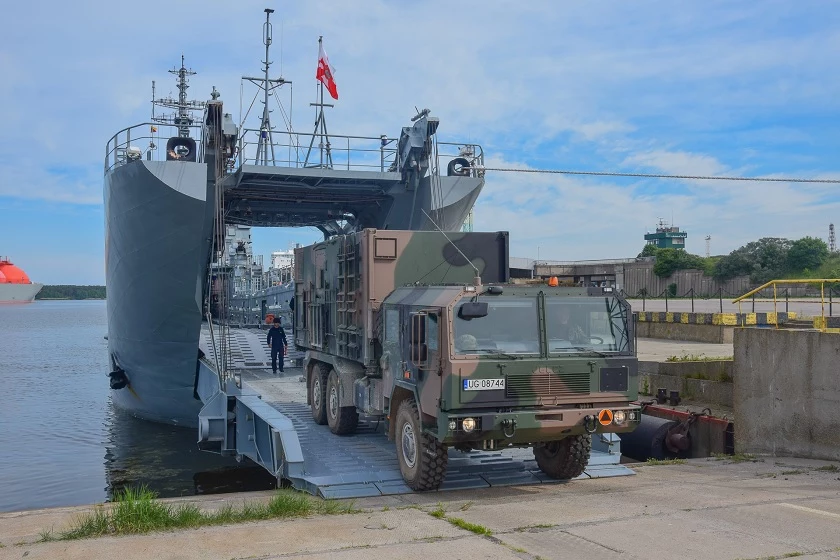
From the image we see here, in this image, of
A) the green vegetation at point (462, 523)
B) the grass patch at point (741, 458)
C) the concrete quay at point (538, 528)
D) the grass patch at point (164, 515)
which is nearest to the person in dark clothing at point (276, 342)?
the concrete quay at point (538, 528)

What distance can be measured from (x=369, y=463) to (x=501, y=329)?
104 inches

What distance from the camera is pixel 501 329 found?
7.61 meters

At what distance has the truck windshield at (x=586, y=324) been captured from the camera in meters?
7.78

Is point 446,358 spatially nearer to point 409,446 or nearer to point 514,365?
point 514,365

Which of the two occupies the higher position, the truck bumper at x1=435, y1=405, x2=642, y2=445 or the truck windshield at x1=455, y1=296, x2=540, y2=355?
the truck windshield at x1=455, y1=296, x2=540, y2=355

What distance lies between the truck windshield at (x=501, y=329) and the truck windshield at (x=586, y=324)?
0.62 feet

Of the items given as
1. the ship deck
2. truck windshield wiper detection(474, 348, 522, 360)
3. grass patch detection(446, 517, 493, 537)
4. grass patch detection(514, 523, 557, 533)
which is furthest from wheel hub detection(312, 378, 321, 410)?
grass patch detection(514, 523, 557, 533)

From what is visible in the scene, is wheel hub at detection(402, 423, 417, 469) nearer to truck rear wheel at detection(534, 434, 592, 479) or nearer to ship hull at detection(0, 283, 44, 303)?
truck rear wheel at detection(534, 434, 592, 479)

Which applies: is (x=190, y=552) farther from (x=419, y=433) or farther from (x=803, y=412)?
(x=803, y=412)

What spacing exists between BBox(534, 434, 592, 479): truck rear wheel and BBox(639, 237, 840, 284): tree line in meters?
28.3

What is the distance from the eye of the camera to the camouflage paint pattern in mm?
7316

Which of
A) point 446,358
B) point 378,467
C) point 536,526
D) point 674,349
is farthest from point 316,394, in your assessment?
point 674,349

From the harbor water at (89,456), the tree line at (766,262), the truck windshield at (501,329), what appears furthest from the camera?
the tree line at (766,262)

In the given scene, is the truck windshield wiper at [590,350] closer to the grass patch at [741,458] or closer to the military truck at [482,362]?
the military truck at [482,362]
